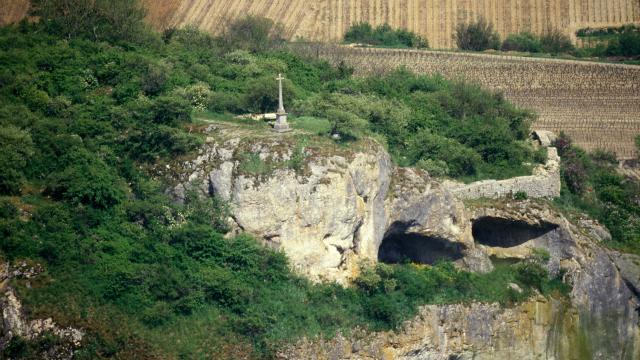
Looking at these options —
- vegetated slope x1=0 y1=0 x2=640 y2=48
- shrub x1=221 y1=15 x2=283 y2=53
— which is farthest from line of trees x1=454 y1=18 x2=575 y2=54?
shrub x1=221 y1=15 x2=283 y2=53

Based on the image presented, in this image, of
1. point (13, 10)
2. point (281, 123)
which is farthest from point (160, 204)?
point (13, 10)

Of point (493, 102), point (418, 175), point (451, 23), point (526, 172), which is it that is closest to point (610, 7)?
point (451, 23)

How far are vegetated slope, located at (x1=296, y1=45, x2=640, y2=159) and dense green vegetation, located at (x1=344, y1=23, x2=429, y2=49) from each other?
21.2ft

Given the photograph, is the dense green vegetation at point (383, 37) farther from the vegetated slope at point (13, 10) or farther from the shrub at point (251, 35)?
the vegetated slope at point (13, 10)

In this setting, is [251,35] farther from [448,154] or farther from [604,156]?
[448,154]

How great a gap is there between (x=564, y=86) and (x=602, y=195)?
17.1 metres

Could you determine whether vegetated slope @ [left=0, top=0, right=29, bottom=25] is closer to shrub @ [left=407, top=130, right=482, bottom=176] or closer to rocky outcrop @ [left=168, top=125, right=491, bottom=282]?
shrub @ [left=407, top=130, right=482, bottom=176]

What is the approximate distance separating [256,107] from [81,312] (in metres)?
14.2

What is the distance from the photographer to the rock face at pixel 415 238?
2699 inches

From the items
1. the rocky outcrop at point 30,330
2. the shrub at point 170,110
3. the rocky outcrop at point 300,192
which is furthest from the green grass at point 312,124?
the rocky outcrop at point 30,330

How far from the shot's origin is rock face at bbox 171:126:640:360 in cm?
6856

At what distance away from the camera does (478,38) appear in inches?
4323

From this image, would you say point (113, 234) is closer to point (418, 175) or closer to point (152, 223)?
point (152, 223)

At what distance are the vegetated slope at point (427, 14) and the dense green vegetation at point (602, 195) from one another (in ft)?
84.8
